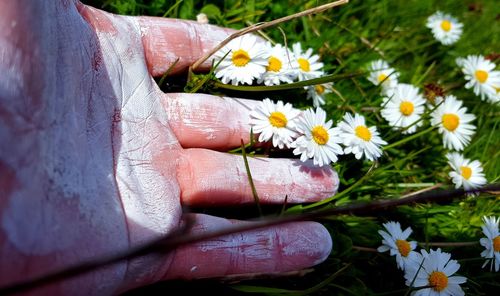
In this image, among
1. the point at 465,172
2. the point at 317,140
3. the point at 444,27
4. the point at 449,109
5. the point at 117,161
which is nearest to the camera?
the point at 117,161

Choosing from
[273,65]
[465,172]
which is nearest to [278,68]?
[273,65]

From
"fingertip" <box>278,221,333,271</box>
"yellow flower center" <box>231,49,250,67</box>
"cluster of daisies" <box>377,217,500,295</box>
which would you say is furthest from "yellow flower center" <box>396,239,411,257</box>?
"yellow flower center" <box>231,49,250,67</box>

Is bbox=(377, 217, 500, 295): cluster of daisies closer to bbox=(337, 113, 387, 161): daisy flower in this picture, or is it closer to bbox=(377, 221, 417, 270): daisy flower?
bbox=(377, 221, 417, 270): daisy flower

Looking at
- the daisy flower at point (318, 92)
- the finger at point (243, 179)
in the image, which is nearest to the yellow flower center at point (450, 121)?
the daisy flower at point (318, 92)

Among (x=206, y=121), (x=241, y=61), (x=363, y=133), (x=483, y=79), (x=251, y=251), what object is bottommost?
(x=251, y=251)

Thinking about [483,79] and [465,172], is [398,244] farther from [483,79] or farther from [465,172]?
[483,79]

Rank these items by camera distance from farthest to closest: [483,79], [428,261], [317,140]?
1. [483,79]
2. [317,140]
3. [428,261]

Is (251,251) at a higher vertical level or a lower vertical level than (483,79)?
lower
